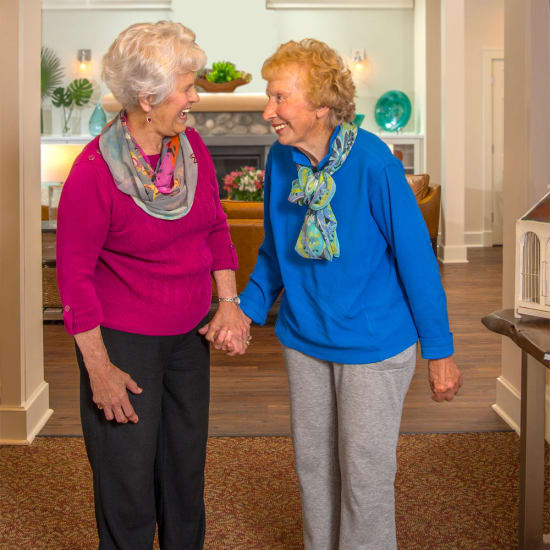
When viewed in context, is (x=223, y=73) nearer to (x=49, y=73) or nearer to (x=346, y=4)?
(x=346, y=4)

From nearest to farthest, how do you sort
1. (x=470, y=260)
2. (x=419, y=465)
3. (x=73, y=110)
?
(x=419, y=465)
(x=470, y=260)
(x=73, y=110)

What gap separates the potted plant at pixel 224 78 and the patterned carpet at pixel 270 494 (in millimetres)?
7549

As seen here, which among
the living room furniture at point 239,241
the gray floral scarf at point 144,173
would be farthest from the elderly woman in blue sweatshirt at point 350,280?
the living room furniture at point 239,241

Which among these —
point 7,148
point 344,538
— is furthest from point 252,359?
point 344,538

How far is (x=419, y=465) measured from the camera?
324 cm

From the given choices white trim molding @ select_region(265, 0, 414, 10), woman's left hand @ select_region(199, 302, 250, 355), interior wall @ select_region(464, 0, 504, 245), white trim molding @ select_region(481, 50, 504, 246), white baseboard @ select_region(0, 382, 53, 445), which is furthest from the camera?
white trim molding @ select_region(265, 0, 414, 10)

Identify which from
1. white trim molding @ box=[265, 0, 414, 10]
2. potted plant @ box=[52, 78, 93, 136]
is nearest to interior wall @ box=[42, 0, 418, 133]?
white trim molding @ box=[265, 0, 414, 10]

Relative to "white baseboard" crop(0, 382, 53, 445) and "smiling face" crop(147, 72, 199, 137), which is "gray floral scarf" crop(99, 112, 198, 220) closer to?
"smiling face" crop(147, 72, 199, 137)

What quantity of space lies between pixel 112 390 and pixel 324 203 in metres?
0.63

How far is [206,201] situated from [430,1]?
956 cm

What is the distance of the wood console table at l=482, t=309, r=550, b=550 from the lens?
7.29ft

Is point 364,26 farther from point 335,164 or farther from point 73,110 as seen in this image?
point 335,164

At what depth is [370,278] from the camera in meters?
1.85

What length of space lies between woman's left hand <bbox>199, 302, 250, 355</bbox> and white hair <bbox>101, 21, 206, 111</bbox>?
0.56 m
